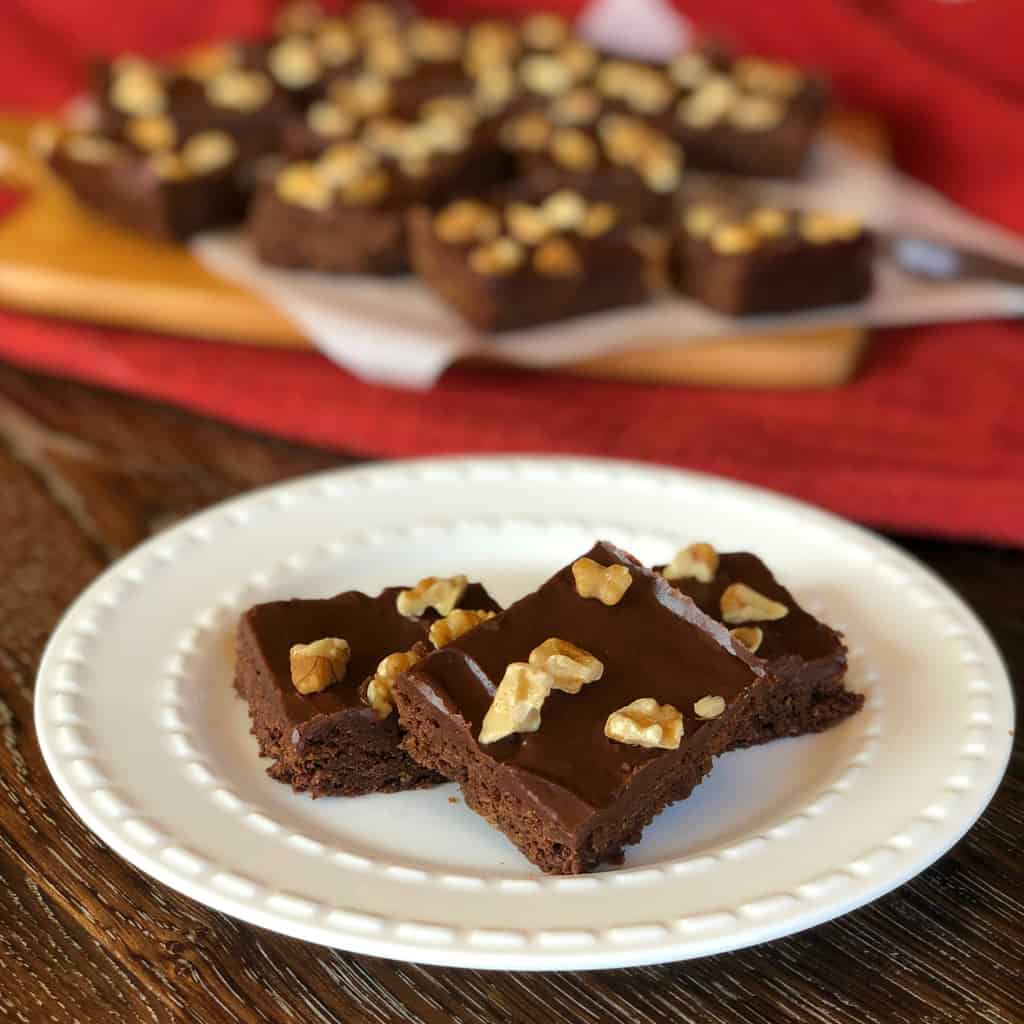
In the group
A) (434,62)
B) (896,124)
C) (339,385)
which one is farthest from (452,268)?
(896,124)

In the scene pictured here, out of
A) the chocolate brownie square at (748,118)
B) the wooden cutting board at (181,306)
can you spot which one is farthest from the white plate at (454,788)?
the chocolate brownie square at (748,118)

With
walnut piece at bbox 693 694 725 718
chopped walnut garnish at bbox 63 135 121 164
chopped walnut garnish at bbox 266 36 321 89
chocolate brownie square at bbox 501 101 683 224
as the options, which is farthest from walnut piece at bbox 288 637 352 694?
chopped walnut garnish at bbox 266 36 321 89

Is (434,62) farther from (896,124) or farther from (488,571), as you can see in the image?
(488,571)

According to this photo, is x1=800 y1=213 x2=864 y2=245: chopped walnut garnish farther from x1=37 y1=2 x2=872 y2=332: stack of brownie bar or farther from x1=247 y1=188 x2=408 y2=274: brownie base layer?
x1=247 y1=188 x2=408 y2=274: brownie base layer

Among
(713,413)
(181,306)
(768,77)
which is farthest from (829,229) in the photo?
(181,306)

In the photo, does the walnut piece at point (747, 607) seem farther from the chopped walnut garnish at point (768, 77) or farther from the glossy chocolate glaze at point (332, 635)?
the chopped walnut garnish at point (768, 77)

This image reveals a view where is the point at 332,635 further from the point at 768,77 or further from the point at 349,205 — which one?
the point at 768,77
